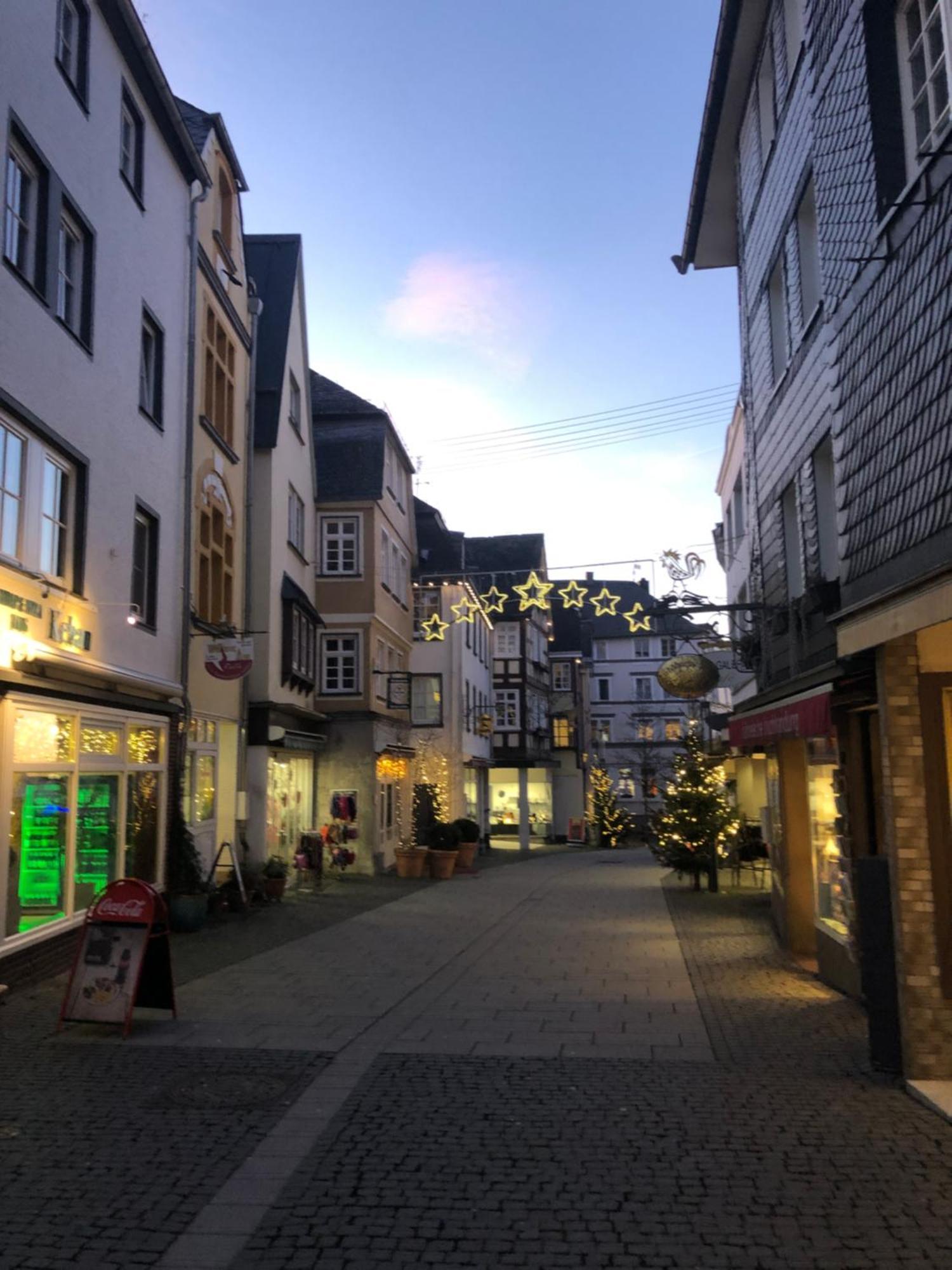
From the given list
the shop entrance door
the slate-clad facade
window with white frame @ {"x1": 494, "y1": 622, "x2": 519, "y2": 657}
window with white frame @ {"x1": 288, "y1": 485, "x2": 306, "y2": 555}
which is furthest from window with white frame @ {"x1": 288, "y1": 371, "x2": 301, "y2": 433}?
window with white frame @ {"x1": 494, "y1": 622, "x2": 519, "y2": 657}

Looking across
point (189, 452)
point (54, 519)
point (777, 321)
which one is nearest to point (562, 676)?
point (189, 452)

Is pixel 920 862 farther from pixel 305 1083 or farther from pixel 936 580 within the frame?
pixel 305 1083

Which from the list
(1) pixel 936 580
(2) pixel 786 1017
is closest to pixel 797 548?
(2) pixel 786 1017

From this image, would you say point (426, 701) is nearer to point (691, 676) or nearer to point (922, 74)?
point (691, 676)

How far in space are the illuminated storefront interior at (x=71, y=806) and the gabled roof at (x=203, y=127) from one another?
10.1 meters

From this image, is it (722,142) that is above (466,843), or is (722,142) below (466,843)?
above

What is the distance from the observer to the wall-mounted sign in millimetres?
11398

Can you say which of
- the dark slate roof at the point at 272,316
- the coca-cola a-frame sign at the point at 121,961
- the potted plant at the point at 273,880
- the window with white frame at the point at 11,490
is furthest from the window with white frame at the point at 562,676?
the coca-cola a-frame sign at the point at 121,961

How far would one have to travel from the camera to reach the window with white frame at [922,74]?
283 inches

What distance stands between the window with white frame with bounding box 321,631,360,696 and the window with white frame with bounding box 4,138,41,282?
16730 mm

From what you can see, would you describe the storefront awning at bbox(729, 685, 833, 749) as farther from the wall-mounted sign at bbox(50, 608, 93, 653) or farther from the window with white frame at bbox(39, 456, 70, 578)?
the window with white frame at bbox(39, 456, 70, 578)

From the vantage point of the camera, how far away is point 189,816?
17406mm

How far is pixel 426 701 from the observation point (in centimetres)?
3003

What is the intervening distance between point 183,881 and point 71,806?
417 centimetres
